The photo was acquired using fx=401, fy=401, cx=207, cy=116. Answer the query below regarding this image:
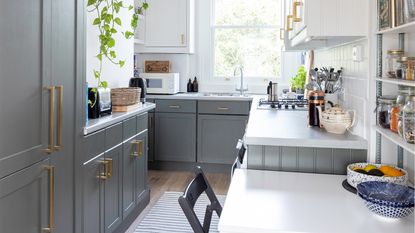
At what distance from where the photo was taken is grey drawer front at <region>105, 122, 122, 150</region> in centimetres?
246

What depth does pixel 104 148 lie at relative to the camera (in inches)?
95.4

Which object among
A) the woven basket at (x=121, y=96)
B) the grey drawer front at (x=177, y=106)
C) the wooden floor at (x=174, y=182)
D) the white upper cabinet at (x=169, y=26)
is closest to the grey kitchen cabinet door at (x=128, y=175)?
the woven basket at (x=121, y=96)

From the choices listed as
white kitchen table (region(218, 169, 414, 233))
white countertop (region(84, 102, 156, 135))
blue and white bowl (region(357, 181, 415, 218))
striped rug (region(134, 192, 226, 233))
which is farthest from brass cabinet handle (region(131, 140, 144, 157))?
blue and white bowl (region(357, 181, 415, 218))

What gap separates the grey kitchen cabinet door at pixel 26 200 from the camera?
4.95 feet

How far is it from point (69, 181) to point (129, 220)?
1048 millimetres

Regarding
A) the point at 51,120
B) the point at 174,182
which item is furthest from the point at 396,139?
the point at 174,182

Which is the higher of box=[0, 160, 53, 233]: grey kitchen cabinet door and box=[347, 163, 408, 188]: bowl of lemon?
box=[347, 163, 408, 188]: bowl of lemon

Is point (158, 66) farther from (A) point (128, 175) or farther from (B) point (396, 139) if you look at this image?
(B) point (396, 139)

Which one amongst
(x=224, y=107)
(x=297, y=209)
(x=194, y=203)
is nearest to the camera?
(x=297, y=209)

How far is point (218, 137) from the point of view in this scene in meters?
4.54

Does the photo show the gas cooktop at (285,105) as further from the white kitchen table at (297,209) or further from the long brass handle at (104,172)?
the white kitchen table at (297,209)

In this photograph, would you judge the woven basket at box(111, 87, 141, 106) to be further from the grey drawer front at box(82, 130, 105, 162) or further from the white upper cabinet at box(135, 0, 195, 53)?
the white upper cabinet at box(135, 0, 195, 53)

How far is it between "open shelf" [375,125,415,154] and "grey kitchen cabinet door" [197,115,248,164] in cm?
280

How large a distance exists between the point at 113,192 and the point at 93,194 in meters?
0.31
